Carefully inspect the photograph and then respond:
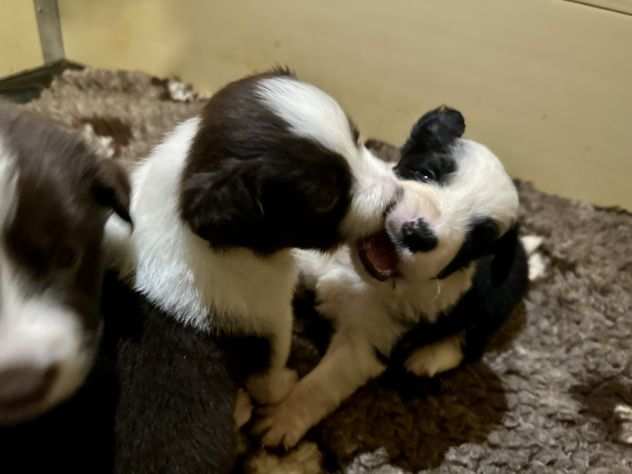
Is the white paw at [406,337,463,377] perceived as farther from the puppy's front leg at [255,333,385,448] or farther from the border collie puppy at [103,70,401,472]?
the border collie puppy at [103,70,401,472]

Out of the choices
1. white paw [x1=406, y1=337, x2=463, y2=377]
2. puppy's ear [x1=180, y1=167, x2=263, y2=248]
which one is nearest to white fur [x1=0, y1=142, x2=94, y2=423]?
puppy's ear [x1=180, y1=167, x2=263, y2=248]

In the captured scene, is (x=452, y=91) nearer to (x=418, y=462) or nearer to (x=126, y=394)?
(x=418, y=462)

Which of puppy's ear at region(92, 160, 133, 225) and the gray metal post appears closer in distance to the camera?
puppy's ear at region(92, 160, 133, 225)

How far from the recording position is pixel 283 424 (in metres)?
2.10

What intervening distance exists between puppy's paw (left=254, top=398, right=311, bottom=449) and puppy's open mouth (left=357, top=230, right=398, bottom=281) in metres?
0.41

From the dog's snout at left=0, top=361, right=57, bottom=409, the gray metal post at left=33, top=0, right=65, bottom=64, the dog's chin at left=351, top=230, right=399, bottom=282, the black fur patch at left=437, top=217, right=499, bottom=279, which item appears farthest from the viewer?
the gray metal post at left=33, top=0, right=65, bottom=64

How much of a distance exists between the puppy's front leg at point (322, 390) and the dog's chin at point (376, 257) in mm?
259

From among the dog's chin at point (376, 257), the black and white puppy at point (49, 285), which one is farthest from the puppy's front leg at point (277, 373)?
→ the black and white puppy at point (49, 285)

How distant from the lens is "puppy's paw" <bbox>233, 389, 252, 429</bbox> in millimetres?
2104

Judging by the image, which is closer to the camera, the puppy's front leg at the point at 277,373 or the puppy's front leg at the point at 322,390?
the puppy's front leg at the point at 277,373

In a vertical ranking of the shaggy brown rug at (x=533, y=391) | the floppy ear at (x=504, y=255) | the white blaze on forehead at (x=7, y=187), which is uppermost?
the white blaze on forehead at (x=7, y=187)

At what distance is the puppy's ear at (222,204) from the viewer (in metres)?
1.66

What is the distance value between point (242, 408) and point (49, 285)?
0.79 metres

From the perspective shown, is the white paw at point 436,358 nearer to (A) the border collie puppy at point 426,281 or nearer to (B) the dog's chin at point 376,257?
(A) the border collie puppy at point 426,281
